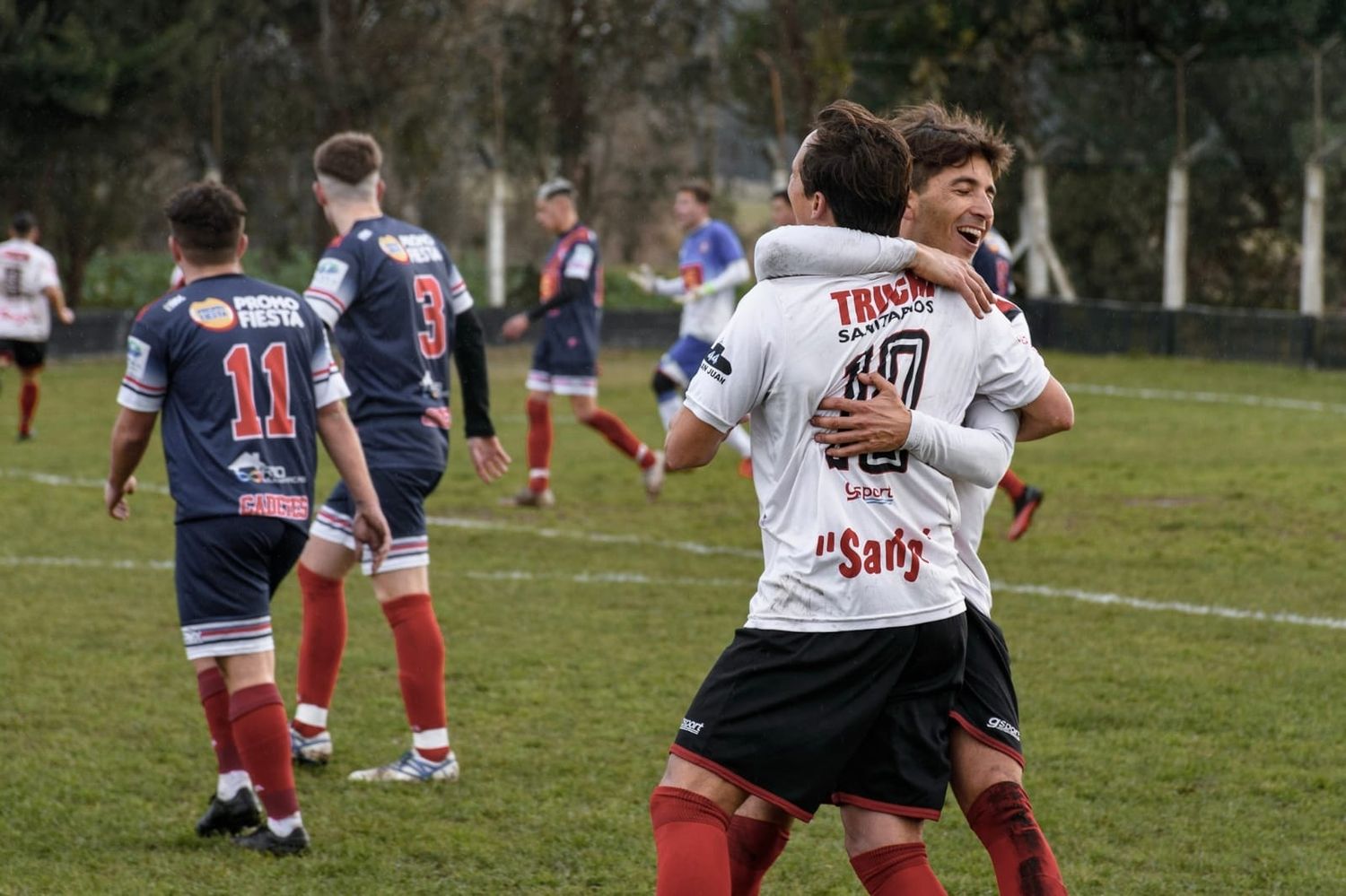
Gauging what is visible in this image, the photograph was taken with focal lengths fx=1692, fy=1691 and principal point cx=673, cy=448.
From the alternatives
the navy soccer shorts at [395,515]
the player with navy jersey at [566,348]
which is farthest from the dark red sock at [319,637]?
the player with navy jersey at [566,348]

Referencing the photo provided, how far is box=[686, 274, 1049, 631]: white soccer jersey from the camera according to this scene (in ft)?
9.84

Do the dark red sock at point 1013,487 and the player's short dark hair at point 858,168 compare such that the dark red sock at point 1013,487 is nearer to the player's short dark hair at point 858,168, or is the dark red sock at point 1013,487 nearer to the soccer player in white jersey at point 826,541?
the soccer player in white jersey at point 826,541

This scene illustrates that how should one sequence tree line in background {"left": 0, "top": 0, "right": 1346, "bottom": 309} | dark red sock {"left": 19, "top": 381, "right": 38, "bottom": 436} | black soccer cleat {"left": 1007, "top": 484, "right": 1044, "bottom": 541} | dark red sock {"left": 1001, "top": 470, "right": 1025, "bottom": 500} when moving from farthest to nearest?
tree line in background {"left": 0, "top": 0, "right": 1346, "bottom": 309}
dark red sock {"left": 19, "top": 381, "right": 38, "bottom": 436}
dark red sock {"left": 1001, "top": 470, "right": 1025, "bottom": 500}
black soccer cleat {"left": 1007, "top": 484, "right": 1044, "bottom": 541}

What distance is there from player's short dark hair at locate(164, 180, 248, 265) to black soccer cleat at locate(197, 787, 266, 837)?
4.96ft

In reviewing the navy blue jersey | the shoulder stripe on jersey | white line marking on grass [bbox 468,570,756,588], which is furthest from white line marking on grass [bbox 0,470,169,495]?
the shoulder stripe on jersey

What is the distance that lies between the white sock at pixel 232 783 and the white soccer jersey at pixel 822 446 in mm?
2250

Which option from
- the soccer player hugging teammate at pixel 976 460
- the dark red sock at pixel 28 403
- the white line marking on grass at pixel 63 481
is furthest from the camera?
the dark red sock at pixel 28 403

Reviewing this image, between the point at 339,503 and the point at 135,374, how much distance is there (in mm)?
1004

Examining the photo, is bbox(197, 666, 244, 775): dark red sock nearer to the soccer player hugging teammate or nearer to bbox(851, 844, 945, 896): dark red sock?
the soccer player hugging teammate

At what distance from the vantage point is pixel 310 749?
5.48 metres

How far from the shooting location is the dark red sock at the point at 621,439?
11.8 m

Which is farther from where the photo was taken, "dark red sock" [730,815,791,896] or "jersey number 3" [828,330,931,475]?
"dark red sock" [730,815,791,896]

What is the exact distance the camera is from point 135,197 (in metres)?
29.8

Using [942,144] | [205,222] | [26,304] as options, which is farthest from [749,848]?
[26,304]
